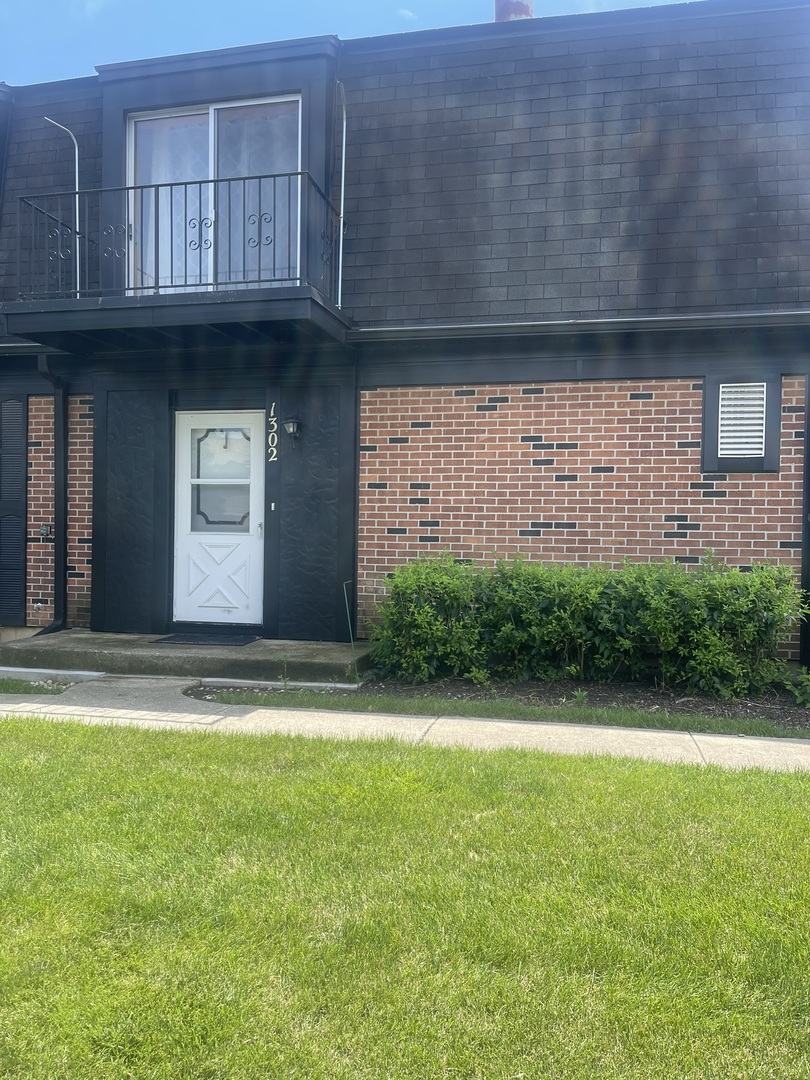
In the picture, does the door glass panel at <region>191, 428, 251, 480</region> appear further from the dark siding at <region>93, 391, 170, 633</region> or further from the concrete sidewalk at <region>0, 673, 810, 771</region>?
the concrete sidewalk at <region>0, 673, 810, 771</region>

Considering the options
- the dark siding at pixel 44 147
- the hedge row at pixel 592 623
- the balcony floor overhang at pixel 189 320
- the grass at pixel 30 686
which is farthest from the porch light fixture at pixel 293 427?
the dark siding at pixel 44 147

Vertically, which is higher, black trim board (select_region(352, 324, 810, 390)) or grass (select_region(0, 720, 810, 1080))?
black trim board (select_region(352, 324, 810, 390))

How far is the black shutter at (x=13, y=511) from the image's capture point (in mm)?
8891

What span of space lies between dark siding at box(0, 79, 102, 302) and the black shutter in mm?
1253

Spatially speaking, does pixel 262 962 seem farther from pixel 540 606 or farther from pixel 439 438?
pixel 439 438

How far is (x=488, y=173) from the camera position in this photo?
25.7ft

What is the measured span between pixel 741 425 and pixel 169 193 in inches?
227

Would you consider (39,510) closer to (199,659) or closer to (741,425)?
(199,659)

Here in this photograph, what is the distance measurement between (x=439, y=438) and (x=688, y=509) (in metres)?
2.26

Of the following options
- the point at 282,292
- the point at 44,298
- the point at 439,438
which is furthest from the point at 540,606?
the point at 44,298

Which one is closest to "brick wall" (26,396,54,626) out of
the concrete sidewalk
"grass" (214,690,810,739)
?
the concrete sidewalk

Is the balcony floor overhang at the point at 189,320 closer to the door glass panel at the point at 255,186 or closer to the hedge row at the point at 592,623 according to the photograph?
the door glass panel at the point at 255,186

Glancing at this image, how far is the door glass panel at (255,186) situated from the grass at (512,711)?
402 cm

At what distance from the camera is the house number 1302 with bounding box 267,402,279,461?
8.28 meters
